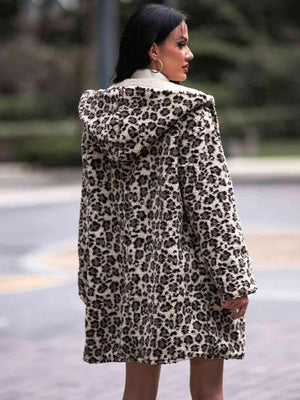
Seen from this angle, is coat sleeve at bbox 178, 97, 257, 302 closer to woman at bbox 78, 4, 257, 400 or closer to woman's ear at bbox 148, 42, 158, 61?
woman at bbox 78, 4, 257, 400

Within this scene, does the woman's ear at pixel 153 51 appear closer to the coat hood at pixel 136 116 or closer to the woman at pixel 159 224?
the woman at pixel 159 224

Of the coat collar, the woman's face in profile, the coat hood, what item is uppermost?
the woman's face in profile

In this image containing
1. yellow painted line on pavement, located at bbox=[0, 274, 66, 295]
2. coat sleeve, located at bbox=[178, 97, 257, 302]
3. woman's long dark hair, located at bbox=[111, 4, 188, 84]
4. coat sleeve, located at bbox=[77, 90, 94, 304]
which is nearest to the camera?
coat sleeve, located at bbox=[178, 97, 257, 302]

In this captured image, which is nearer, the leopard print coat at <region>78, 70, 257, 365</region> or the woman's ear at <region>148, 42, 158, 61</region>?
the leopard print coat at <region>78, 70, 257, 365</region>

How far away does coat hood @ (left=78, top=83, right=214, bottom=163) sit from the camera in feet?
11.6

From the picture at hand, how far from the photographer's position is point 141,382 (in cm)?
370

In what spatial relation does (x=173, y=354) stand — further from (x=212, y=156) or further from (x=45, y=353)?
(x=45, y=353)

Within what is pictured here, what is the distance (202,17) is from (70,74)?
9868mm

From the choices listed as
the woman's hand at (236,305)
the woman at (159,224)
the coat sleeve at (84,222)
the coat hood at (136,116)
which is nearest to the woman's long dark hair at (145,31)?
the woman at (159,224)

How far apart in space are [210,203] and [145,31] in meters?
0.62

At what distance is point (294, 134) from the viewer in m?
46.9

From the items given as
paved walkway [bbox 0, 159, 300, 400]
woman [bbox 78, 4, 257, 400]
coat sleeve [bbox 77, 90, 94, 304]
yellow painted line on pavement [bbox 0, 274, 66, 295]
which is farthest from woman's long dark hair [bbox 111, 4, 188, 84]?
yellow painted line on pavement [bbox 0, 274, 66, 295]

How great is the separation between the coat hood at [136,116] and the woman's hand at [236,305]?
1.88 ft

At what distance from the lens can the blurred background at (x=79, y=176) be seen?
20.2 feet
